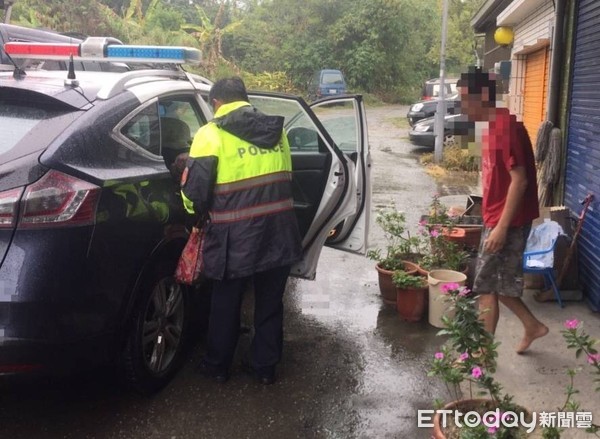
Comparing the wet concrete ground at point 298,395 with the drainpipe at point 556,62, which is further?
the drainpipe at point 556,62

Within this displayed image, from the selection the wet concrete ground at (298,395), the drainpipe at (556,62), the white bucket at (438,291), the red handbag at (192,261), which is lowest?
the wet concrete ground at (298,395)

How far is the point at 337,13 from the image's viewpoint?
1246 inches

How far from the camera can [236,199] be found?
128 inches

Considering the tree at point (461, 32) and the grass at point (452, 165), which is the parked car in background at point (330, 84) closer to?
the tree at point (461, 32)

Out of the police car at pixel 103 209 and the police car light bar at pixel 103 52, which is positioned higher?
the police car light bar at pixel 103 52

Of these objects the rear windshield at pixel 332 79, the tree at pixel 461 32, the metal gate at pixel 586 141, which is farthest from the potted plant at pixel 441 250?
the tree at pixel 461 32

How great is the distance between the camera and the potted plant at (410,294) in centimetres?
445

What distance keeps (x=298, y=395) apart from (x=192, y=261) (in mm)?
1010

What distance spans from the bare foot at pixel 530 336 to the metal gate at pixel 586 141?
0.98 m

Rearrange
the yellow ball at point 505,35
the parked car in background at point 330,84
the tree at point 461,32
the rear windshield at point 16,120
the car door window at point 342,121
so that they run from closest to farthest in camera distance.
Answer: the rear windshield at point 16,120
the car door window at point 342,121
the yellow ball at point 505,35
the parked car in background at point 330,84
the tree at point 461,32

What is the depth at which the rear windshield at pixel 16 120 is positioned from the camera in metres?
2.74

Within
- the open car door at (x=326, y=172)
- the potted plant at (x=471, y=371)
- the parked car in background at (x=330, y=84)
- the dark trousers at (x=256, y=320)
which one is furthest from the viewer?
the parked car in background at (x=330, y=84)

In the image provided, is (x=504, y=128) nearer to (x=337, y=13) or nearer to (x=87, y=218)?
(x=87, y=218)

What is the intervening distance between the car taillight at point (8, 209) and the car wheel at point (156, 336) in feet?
2.75
